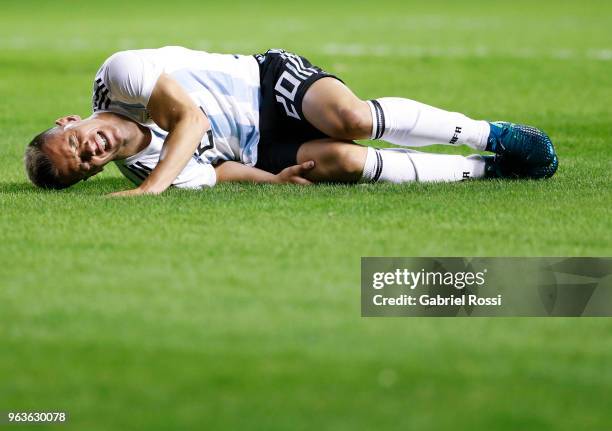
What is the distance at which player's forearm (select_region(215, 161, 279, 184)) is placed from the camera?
7020 millimetres

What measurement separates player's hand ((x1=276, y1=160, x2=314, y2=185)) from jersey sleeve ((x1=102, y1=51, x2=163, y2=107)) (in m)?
0.91

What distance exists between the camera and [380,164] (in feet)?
22.6

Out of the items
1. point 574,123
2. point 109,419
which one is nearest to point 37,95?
point 574,123

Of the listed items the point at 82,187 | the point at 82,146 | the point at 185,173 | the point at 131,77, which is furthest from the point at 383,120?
the point at 82,187

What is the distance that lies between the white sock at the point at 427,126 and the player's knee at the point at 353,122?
5.5 inches

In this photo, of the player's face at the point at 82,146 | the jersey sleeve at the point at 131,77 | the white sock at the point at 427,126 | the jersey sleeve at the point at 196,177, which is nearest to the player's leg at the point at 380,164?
the white sock at the point at 427,126

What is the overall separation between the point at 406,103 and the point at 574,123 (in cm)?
386

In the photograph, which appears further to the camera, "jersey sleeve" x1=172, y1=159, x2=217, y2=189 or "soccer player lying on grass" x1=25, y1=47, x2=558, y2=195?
"jersey sleeve" x1=172, y1=159, x2=217, y2=189

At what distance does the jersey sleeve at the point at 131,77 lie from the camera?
649cm

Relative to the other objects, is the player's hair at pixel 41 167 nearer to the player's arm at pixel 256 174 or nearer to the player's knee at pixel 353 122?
the player's arm at pixel 256 174

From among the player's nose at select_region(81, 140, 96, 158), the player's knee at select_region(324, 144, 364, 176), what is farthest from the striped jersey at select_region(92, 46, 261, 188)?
the player's knee at select_region(324, 144, 364, 176)

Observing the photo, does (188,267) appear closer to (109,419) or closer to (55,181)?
(109,419)

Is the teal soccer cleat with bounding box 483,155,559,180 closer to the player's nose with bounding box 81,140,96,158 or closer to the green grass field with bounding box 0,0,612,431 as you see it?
the green grass field with bounding box 0,0,612,431

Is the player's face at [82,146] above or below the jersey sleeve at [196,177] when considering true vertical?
above
